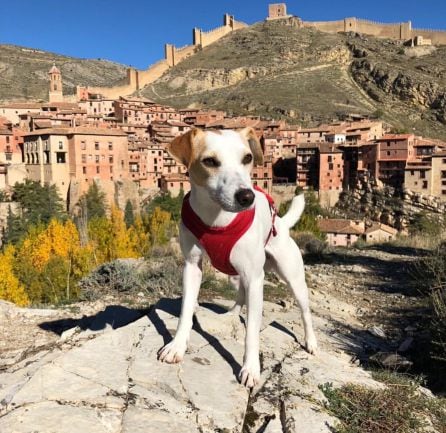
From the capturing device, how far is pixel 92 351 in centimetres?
259

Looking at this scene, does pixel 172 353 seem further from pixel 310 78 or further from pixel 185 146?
pixel 310 78

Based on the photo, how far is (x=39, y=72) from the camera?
85.3 metres

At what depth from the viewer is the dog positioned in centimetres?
212

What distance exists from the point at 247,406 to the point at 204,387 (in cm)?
24

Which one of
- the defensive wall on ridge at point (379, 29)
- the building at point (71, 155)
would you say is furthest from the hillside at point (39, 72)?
the defensive wall on ridge at point (379, 29)

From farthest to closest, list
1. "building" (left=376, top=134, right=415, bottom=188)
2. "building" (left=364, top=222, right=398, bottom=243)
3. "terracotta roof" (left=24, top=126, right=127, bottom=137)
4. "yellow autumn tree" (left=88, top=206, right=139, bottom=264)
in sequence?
"terracotta roof" (left=24, top=126, right=127, bottom=137) < "building" (left=376, top=134, right=415, bottom=188) < "building" (left=364, top=222, right=398, bottom=243) < "yellow autumn tree" (left=88, top=206, right=139, bottom=264)

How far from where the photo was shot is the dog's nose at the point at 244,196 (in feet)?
6.56

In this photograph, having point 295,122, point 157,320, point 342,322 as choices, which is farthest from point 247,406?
point 295,122

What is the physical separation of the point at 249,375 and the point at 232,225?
831mm

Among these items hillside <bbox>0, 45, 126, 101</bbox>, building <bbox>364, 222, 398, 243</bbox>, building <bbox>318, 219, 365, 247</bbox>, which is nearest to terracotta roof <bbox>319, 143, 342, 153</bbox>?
building <bbox>318, 219, 365, 247</bbox>

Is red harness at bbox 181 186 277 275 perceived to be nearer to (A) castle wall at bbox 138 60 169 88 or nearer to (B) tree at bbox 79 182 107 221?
(B) tree at bbox 79 182 107 221

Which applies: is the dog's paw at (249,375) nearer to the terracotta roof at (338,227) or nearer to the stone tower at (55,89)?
the terracotta roof at (338,227)

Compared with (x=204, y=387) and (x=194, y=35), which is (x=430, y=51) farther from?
(x=204, y=387)

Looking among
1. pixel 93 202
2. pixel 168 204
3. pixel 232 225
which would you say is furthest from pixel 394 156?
pixel 232 225
